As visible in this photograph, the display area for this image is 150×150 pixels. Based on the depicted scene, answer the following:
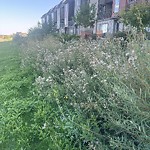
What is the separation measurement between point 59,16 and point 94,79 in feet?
163

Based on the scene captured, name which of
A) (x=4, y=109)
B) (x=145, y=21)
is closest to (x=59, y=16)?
(x=145, y=21)

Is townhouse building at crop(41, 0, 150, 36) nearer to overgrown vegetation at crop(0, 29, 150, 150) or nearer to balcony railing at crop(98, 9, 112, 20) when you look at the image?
balcony railing at crop(98, 9, 112, 20)

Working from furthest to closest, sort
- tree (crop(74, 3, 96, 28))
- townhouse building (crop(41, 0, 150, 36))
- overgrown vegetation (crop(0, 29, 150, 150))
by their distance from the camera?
tree (crop(74, 3, 96, 28))
townhouse building (crop(41, 0, 150, 36))
overgrown vegetation (crop(0, 29, 150, 150))

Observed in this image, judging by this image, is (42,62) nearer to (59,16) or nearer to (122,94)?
(122,94)

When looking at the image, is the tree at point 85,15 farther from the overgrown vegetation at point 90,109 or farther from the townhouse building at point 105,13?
the overgrown vegetation at point 90,109

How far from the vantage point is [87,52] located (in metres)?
5.55

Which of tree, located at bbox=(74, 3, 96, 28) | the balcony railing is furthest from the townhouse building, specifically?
tree, located at bbox=(74, 3, 96, 28)

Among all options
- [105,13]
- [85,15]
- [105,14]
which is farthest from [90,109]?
[105,13]

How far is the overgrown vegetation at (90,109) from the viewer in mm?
2736

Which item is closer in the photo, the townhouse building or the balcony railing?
the townhouse building

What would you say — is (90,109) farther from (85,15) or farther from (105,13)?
(105,13)

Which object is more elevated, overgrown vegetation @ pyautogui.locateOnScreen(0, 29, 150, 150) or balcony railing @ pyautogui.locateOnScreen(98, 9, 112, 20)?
balcony railing @ pyautogui.locateOnScreen(98, 9, 112, 20)

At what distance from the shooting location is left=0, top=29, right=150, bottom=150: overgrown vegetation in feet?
8.98

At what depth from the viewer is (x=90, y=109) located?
3486 mm
